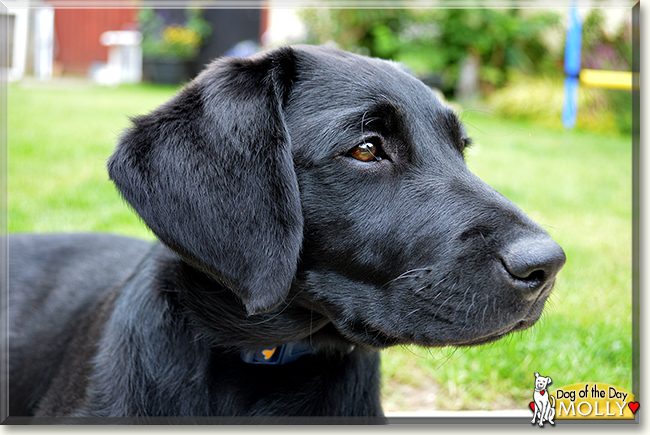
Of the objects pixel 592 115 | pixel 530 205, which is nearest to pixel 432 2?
pixel 592 115

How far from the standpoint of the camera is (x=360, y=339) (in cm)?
200

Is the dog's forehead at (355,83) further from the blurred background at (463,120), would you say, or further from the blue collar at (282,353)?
the blue collar at (282,353)

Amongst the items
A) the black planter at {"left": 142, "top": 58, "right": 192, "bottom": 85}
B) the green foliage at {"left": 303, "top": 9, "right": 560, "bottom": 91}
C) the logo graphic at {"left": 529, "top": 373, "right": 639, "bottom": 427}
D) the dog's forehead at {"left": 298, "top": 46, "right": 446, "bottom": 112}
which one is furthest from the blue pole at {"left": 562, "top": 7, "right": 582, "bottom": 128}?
the black planter at {"left": 142, "top": 58, "right": 192, "bottom": 85}

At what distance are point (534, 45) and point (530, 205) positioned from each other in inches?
321

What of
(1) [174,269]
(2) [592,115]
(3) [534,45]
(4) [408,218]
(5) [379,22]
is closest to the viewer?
(4) [408,218]

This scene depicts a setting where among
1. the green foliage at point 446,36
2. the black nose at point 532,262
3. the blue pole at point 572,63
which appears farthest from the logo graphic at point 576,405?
the green foliage at point 446,36

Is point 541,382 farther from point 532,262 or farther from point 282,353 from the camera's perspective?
point 282,353

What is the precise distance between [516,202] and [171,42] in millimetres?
12294

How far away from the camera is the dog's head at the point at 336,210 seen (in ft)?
5.96

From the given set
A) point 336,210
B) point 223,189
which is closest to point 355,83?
point 336,210

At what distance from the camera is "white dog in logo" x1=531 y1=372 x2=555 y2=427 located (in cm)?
222

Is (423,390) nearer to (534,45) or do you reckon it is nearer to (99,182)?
(99,182)

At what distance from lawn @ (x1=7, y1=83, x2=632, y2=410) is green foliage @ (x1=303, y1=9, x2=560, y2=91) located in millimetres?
2854

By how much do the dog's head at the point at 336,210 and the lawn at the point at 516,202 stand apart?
1.17 ft
